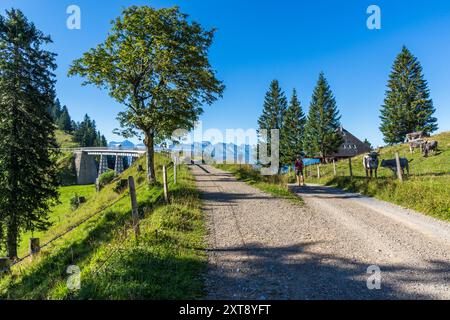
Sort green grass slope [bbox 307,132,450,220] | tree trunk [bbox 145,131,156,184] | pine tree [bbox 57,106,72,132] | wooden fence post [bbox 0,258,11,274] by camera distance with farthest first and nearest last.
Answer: pine tree [bbox 57,106,72,132] < tree trunk [bbox 145,131,156,184] < wooden fence post [bbox 0,258,11,274] < green grass slope [bbox 307,132,450,220]

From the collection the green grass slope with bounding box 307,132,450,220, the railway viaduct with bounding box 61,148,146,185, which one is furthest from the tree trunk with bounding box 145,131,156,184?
the railway viaduct with bounding box 61,148,146,185

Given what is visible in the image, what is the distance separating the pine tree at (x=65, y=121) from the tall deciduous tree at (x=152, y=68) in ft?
553

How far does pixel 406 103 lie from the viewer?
50.9 meters

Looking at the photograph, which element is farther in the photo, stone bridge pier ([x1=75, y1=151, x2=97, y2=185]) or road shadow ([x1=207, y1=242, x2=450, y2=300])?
stone bridge pier ([x1=75, y1=151, x2=97, y2=185])

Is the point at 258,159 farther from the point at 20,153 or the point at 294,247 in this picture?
the point at 294,247

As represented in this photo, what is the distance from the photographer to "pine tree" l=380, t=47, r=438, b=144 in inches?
1957

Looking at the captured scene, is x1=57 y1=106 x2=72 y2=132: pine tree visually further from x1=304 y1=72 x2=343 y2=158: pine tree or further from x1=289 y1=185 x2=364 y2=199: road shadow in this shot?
x1=289 y1=185 x2=364 y2=199: road shadow

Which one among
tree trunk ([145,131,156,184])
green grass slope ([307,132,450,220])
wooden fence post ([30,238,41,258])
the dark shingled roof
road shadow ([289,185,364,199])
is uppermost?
the dark shingled roof

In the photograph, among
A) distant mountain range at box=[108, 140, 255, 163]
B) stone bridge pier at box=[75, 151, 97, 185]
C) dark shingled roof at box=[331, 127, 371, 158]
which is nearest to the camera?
distant mountain range at box=[108, 140, 255, 163]

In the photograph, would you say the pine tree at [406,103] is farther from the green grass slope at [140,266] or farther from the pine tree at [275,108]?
the green grass slope at [140,266]

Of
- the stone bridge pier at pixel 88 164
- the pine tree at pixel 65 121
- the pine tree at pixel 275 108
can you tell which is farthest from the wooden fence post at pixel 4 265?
the pine tree at pixel 65 121

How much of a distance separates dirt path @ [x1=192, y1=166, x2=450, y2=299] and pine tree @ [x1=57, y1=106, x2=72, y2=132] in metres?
182

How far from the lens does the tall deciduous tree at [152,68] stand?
17.7m

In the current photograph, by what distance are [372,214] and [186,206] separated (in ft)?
25.0
